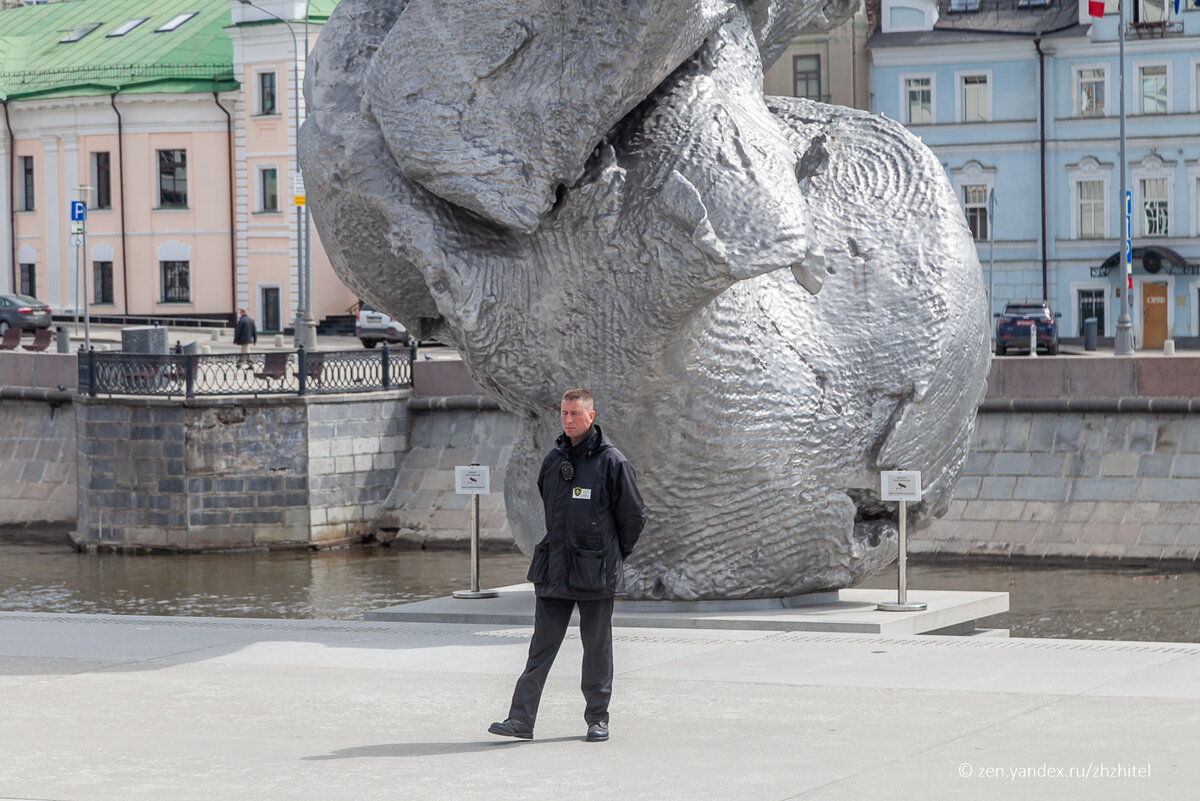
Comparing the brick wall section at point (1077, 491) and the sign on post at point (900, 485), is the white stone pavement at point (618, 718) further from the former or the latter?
the brick wall section at point (1077, 491)

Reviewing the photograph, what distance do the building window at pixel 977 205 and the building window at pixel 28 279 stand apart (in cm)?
2263

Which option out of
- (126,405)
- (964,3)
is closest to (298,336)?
(126,405)

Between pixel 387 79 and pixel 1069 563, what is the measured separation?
12199 millimetres

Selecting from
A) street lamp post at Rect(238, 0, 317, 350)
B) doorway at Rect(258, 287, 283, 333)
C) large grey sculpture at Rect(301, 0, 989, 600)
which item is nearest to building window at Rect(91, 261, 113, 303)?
doorway at Rect(258, 287, 283, 333)

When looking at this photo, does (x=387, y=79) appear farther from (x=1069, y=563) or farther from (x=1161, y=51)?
(x=1161, y=51)

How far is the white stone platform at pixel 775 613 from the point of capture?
10258 mm

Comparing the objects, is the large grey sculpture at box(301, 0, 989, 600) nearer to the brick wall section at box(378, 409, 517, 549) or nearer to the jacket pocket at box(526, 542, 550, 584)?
the jacket pocket at box(526, 542, 550, 584)

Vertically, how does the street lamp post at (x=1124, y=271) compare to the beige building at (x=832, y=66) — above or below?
below

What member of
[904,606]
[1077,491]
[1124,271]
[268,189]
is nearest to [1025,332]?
[1124,271]

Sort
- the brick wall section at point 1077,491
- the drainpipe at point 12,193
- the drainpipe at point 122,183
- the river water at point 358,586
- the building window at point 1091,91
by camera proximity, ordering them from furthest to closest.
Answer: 1. the drainpipe at point 12,193
2. the drainpipe at point 122,183
3. the building window at point 1091,91
4. the brick wall section at point 1077,491
5. the river water at point 358,586

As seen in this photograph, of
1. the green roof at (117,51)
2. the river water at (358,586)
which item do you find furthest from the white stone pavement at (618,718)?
the green roof at (117,51)

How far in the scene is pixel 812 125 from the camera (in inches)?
460

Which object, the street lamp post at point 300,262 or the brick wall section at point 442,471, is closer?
the brick wall section at point 442,471

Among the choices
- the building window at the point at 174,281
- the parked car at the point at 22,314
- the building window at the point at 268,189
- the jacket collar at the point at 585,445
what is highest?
the building window at the point at 268,189
